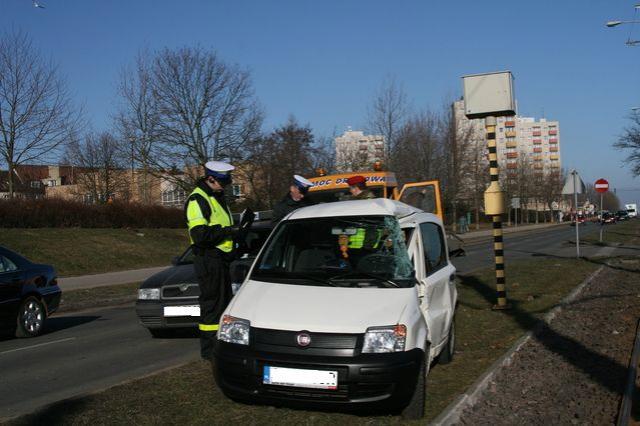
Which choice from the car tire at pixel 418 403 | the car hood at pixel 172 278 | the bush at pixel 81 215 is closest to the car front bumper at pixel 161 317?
the car hood at pixel 172 278

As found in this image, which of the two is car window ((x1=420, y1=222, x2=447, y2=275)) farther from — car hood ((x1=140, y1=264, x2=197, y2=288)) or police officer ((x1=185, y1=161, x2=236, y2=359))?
car hood ((x1=140, y1=264, x2=197, y2=288))

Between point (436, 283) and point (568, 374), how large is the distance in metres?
1.84

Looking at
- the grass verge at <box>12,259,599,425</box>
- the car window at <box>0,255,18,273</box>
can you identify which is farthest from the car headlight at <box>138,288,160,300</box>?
the car window at <box>0,255,18,273</box>

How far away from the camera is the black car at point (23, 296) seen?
9.76m

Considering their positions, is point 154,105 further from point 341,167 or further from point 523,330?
point 523,330

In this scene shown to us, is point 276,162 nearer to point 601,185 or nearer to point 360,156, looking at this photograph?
point 360,156

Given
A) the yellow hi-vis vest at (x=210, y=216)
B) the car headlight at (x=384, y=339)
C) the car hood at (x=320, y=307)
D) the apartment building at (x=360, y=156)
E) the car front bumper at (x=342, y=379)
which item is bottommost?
the car front bumper at (x=342, y=379)

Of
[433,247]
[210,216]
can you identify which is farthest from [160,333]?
A: [433,247]

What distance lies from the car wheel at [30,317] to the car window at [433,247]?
22.4 ft

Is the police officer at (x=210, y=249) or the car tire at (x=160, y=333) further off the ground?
Result: the police officer at (x=210, y=249)

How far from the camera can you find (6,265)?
10.0 meters

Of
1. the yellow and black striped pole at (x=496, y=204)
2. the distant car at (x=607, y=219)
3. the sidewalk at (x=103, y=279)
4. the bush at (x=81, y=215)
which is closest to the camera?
the yellow and black striped pole at (x=496, y=204)

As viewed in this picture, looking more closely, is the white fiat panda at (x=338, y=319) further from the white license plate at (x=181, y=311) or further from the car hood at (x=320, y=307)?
the white license plate at (x=181, y=311)

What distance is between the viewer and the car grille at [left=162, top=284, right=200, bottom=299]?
27.9 ft
